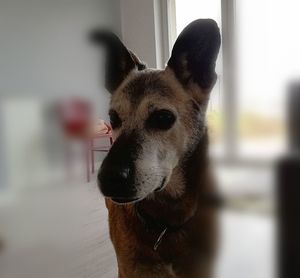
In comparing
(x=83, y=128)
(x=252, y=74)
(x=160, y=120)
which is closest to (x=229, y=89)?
(x=252, y=74)

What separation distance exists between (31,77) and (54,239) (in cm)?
45

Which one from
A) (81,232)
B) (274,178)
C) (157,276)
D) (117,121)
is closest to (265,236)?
(274,178)

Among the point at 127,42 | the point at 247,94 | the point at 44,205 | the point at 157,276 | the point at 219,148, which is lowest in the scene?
the point at 157,276

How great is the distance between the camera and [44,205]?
694 millimetres

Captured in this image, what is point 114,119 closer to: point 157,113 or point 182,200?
point 157,113

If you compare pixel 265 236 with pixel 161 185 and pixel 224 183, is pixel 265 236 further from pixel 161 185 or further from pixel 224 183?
pixel 161 185

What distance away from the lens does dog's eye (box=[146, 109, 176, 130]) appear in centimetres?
55

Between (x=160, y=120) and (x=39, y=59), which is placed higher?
(x=39, y=59)

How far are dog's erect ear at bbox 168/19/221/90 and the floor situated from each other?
29 cm

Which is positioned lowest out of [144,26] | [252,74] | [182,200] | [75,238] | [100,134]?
[75,238]

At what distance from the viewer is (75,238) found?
2.88 feet

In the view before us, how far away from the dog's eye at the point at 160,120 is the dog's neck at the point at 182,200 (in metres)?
0.10

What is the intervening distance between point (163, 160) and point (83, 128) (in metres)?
0.17

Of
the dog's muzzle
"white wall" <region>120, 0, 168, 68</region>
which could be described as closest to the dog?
the dog's muzzle
